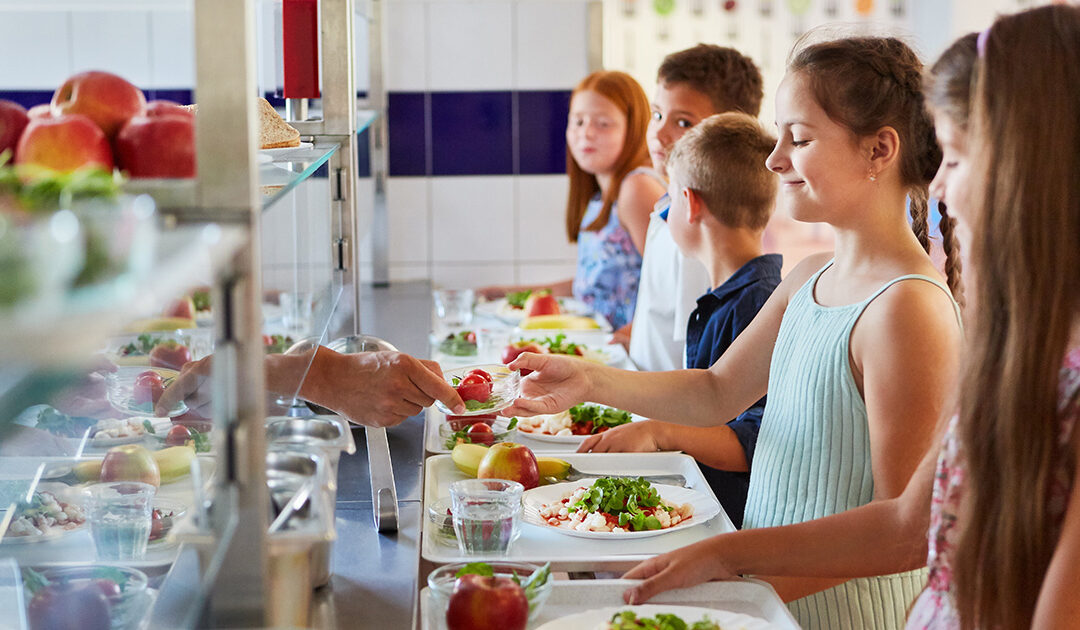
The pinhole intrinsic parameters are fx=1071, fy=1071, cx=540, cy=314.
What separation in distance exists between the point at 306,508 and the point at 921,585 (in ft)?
3.51

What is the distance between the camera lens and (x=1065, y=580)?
971 mm

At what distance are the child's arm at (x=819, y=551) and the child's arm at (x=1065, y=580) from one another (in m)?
0.26

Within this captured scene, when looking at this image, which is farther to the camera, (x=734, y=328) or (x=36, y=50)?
(x=36, y=50)

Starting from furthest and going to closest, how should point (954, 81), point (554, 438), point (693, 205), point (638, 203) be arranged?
point (638, 203) → point (693, 205) → point (554, 438) → point (954, 81)

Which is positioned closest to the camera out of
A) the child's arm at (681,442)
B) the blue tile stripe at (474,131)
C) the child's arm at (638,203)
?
the child's arm at (681,442)

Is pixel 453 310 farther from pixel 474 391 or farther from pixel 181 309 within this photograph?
pixel 181 309

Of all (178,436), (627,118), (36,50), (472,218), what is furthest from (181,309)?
(472,218)

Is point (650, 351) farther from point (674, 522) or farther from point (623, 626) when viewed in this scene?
point (623, 626)

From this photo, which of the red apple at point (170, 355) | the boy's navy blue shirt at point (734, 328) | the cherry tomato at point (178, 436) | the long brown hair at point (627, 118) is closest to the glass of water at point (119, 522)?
the cherry tomato at point (178, 436)

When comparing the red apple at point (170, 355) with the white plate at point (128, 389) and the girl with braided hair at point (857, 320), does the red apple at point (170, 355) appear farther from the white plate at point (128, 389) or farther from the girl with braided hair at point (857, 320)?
the girl with braided hair at point (857, 320)

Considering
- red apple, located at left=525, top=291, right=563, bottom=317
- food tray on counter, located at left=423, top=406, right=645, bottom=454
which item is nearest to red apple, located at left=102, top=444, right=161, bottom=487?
food tray on counter, located at left=423, top=406, right=645, bottom=454

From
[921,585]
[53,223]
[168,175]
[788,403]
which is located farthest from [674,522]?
[53,223]

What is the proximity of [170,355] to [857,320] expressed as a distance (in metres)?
1.01

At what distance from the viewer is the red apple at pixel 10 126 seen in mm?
695
